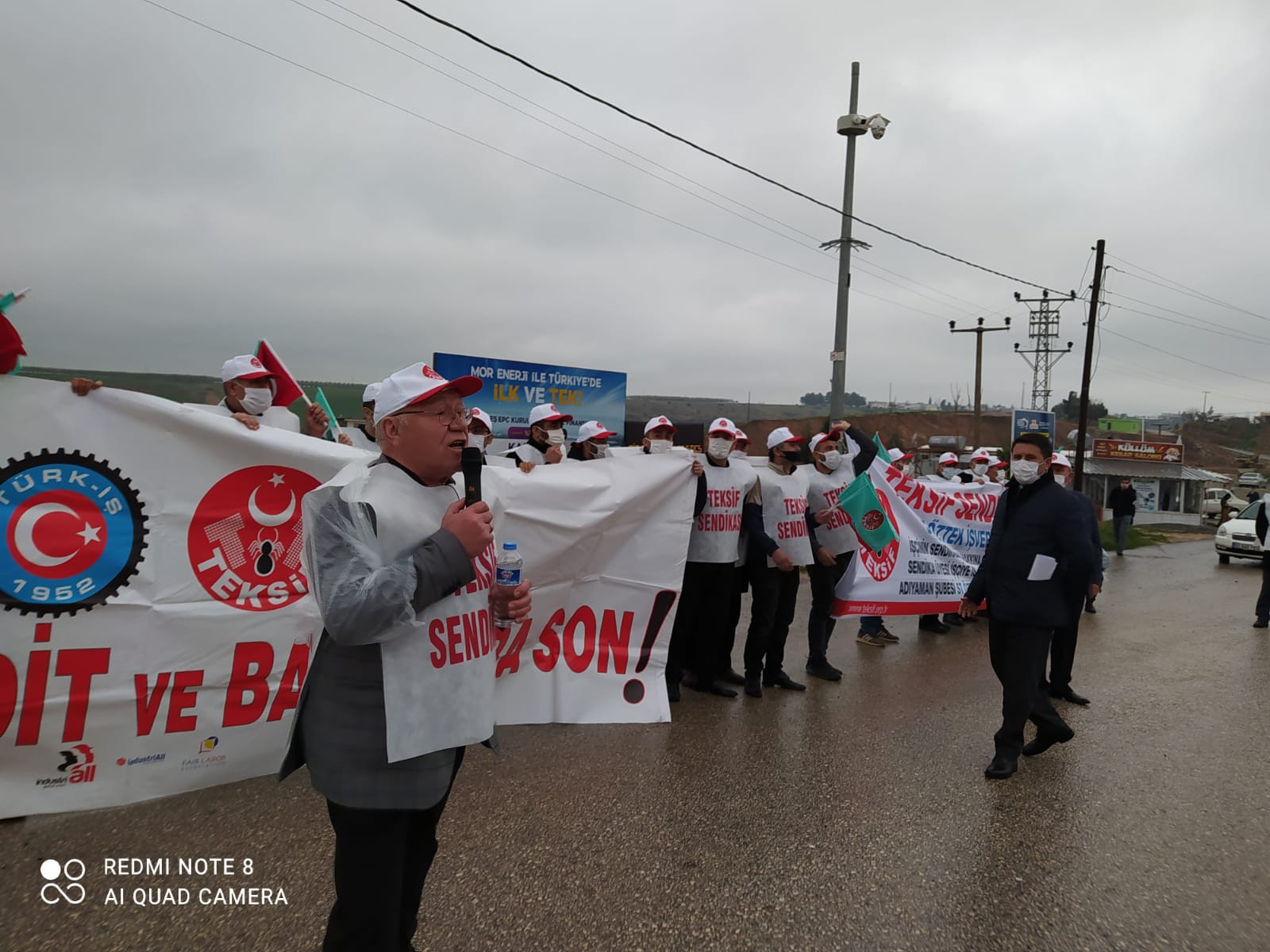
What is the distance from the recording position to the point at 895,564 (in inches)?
295

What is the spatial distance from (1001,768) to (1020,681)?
1.68 feet

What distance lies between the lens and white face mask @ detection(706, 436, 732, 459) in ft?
19.0

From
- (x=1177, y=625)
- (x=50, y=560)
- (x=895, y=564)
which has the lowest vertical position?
(x=1177, y=625)

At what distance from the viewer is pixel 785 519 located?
6023mm

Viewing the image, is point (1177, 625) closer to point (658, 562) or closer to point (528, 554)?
point (658, 562)

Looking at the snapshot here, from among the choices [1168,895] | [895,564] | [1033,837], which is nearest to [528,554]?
[1033,837]

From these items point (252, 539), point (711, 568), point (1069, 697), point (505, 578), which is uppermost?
point (505, 578)

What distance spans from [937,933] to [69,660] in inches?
150

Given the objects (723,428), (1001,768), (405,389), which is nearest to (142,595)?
(405,389)

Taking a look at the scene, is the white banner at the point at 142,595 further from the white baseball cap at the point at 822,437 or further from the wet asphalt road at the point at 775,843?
the white baseball cap at the point at 822,437

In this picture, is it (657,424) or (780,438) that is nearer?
(657,424)

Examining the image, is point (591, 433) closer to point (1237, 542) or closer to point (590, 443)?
point (590, 443)

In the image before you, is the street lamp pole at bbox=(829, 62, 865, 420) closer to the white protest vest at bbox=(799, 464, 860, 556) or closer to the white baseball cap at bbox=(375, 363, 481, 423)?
the white protest vest at bbox=(799, 464, 860, 556)

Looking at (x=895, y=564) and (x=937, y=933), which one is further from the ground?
(x=895, y=564)
